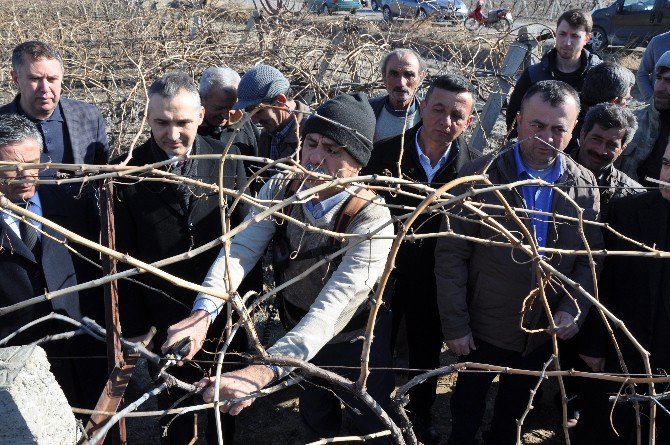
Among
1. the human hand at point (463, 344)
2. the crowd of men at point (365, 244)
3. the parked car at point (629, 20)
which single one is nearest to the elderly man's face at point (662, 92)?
the crowd of men at point (365, 244)

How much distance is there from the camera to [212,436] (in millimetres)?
3129

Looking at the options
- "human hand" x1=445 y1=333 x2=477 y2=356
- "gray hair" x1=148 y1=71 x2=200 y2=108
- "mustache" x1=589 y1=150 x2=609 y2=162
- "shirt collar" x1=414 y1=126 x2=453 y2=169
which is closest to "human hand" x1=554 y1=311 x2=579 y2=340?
"human hand" x1=445 y1=333 x2=477 y2=356

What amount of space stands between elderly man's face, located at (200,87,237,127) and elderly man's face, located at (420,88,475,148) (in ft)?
3.62

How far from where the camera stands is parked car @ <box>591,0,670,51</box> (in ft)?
46.8

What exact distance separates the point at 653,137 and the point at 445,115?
55.6 inches

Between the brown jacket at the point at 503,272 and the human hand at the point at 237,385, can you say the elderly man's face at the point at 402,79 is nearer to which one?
the brown jacket at the point at 503,272

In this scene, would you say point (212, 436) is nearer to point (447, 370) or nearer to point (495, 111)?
point (447, 370)

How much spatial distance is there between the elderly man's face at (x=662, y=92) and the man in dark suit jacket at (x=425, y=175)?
127cm

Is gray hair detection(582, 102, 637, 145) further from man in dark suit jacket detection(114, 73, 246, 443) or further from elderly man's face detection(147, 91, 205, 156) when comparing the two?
elderly man's face detection(147, 91, 205, 156)

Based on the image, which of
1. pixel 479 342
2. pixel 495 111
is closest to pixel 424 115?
pixel 479 342

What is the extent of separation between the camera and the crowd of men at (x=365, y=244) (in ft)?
7.60

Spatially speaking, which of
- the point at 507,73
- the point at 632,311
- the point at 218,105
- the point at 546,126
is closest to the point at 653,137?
the point at 546,126

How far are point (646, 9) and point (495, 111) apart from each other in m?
11.4

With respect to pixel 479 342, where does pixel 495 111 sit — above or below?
above
